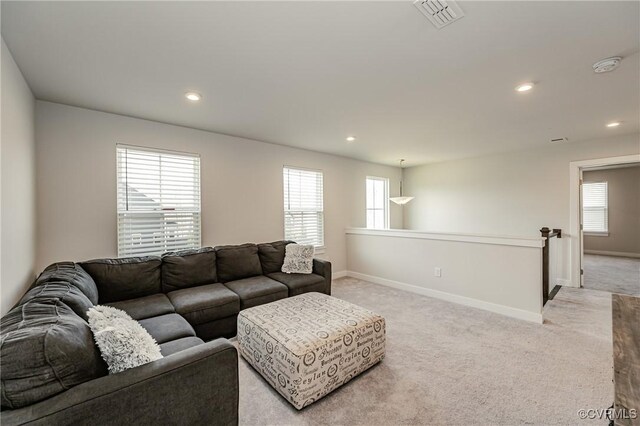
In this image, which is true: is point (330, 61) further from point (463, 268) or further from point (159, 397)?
point (463, 268)

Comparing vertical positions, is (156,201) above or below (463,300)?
above

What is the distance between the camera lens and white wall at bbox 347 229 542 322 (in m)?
3.20

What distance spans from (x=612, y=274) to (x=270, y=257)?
6.65 meters

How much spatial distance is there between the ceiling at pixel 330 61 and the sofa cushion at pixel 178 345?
2.03 meters

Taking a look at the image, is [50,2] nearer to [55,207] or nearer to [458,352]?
[55,207]

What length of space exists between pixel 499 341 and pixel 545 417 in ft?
3.42

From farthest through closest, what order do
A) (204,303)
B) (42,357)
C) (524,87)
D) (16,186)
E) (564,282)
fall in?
1. (564,282)
2. (204,303)
3. (524,87)
4. (16,186)
5. (42,357)

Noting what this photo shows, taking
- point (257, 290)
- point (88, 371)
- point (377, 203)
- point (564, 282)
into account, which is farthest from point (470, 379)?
point (377, 203)

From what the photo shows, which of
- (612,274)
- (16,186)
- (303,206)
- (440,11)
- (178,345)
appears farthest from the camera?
(612,274)

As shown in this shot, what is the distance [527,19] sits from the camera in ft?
5.17

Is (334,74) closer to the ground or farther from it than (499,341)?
farther from it

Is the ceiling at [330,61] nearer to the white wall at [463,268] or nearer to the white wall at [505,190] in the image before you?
the white wall at [505,190]

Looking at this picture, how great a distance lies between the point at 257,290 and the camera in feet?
9.75

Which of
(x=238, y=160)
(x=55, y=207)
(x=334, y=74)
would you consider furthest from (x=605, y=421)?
(x=55, y=207)
